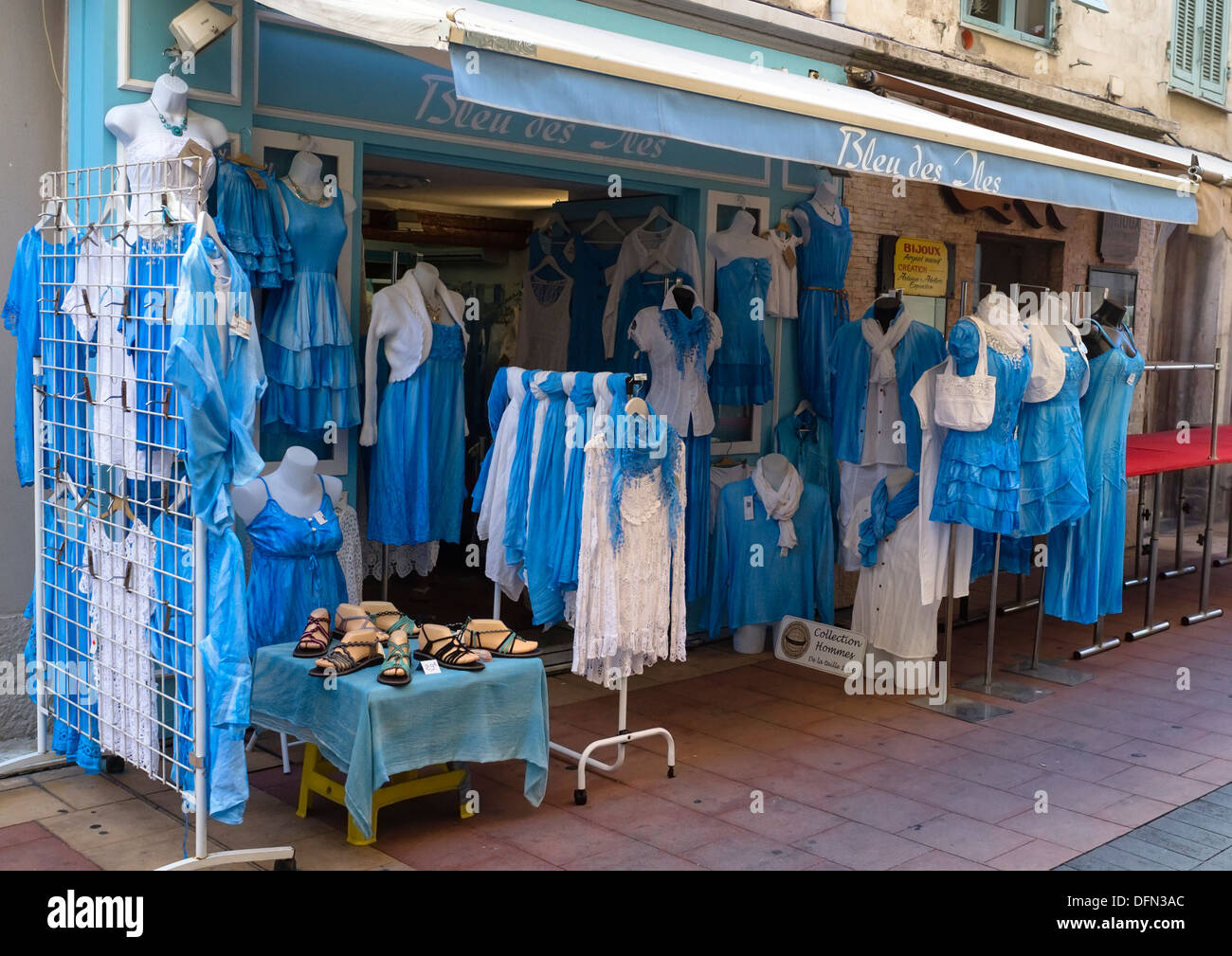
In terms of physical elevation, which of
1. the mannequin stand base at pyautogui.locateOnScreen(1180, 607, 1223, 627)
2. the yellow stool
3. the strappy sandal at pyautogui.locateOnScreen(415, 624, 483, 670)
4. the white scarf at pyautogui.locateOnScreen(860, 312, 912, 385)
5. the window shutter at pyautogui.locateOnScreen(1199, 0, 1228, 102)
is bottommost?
the mannequin stand base at pyautogui.locateOnScreen(1180, 607, 1223, 627)

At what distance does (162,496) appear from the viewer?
437 cm

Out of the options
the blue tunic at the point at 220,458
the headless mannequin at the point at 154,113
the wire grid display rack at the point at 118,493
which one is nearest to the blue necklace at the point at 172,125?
the headless mannequin at the point at 154,113

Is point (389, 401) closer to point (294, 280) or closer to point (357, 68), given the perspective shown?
point (294, 280)

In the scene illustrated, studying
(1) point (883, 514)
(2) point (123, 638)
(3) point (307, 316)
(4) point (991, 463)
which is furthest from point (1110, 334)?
(2) point (123, 638)

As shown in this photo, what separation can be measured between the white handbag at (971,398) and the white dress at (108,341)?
374cm

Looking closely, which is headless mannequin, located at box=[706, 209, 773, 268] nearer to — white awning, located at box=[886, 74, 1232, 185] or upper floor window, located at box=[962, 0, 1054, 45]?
white awning, located at box=[886, 74, 1232, 185]

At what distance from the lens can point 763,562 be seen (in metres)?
7.43

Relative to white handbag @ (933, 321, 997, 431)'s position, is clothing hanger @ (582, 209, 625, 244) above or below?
above

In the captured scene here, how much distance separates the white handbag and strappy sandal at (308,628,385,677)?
3.07 metres

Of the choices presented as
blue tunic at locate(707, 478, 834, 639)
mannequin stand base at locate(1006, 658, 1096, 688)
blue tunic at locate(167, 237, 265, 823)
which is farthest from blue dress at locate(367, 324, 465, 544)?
mannequin stand base at locate(1006, 658, 1096, 688)

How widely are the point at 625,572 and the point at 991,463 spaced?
2.21 meters

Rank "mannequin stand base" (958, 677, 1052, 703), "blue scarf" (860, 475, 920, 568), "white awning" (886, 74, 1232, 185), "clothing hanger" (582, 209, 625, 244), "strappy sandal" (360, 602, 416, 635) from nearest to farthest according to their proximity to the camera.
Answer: "strappy sandal" (360, 602, 416, 635), "blue scarf" (860, 475, 920, 568), "mannequin stand base" (958, 677, 1052, 703), "clothing hanger" (582, 209, 625, 244), "white awning" (886, 74, 1232, 185)

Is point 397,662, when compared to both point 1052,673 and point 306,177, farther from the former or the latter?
point 1052,673

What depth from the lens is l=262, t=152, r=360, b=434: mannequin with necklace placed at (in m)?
5.64
